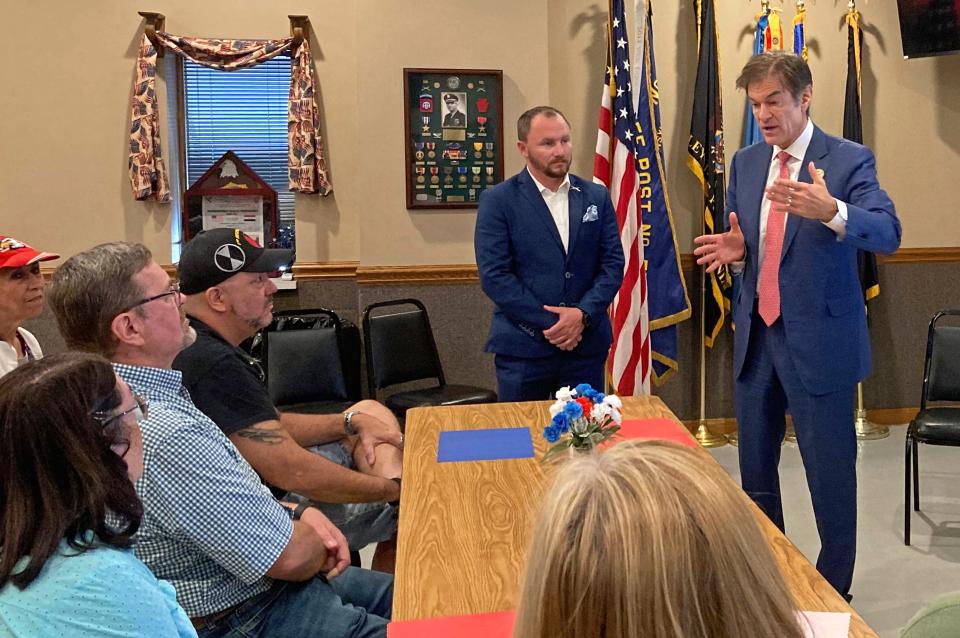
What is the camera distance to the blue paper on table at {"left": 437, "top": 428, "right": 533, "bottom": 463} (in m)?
2.07

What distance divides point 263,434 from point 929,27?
4.23 meters

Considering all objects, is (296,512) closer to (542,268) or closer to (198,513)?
(198,513)

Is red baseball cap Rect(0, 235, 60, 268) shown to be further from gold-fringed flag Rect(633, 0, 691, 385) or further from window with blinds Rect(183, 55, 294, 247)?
gold-fringed flag Rect(633, 0, 691, 385)

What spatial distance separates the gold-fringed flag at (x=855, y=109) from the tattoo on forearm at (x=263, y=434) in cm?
371

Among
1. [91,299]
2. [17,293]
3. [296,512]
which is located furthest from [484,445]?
[17,293]

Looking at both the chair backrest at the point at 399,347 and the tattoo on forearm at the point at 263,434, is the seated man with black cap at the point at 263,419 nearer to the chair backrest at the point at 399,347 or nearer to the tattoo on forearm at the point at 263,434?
the tattoo on forearm at the point at 263,434

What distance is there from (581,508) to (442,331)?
398cm

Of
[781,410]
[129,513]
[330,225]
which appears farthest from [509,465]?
[330,225]

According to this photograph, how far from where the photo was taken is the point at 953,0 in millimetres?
4375

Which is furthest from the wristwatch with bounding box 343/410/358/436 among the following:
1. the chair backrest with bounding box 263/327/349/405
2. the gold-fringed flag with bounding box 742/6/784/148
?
the gold-fringed flag with bounding box 742/6/784/148

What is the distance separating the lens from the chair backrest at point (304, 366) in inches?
157

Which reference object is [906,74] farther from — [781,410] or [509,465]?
[509,465]

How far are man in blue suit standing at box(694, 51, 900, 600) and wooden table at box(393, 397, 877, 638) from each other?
0.86 metres

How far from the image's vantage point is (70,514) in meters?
1.07
